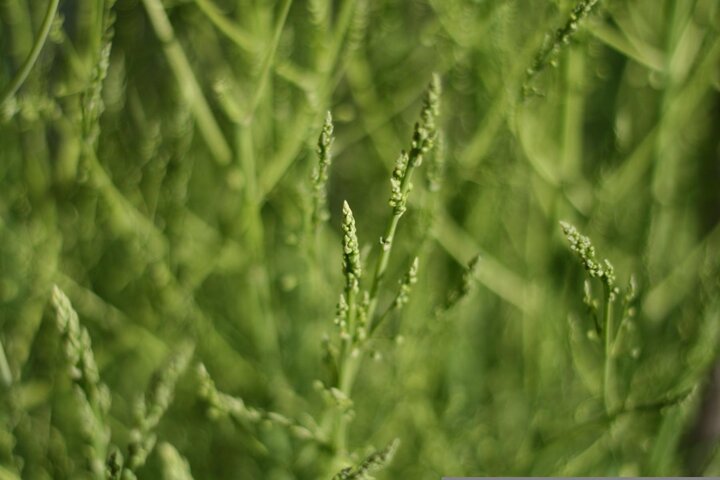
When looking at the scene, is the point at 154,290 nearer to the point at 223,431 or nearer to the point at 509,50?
the point at 223,431

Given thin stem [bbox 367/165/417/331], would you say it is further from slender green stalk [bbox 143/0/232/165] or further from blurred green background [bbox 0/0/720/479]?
slender green stalk [bbox 143/0/232/165]

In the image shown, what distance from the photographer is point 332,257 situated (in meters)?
0.84

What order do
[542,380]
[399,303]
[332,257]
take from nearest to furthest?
[399,303]
[542,380]
[332,257]

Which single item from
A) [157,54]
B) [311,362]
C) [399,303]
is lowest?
[399,303]

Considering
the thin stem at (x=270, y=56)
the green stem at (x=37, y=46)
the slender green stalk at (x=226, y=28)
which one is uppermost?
the slender green stalk at (x=226, y=28)

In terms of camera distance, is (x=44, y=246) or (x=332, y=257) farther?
(x=332, y=257)

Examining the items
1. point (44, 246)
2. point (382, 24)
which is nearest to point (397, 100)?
point (382, 24)

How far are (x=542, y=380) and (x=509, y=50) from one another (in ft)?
1.00

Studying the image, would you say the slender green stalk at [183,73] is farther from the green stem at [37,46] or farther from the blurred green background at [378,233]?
the green stem at [37,46]

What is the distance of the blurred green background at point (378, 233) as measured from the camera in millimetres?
641

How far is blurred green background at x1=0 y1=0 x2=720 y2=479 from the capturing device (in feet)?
2.10

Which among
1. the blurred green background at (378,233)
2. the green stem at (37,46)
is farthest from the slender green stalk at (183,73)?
the green stem at (37,46)

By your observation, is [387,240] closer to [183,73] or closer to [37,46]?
[37,46]

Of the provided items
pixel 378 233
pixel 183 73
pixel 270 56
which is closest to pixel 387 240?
pixel 270 56
